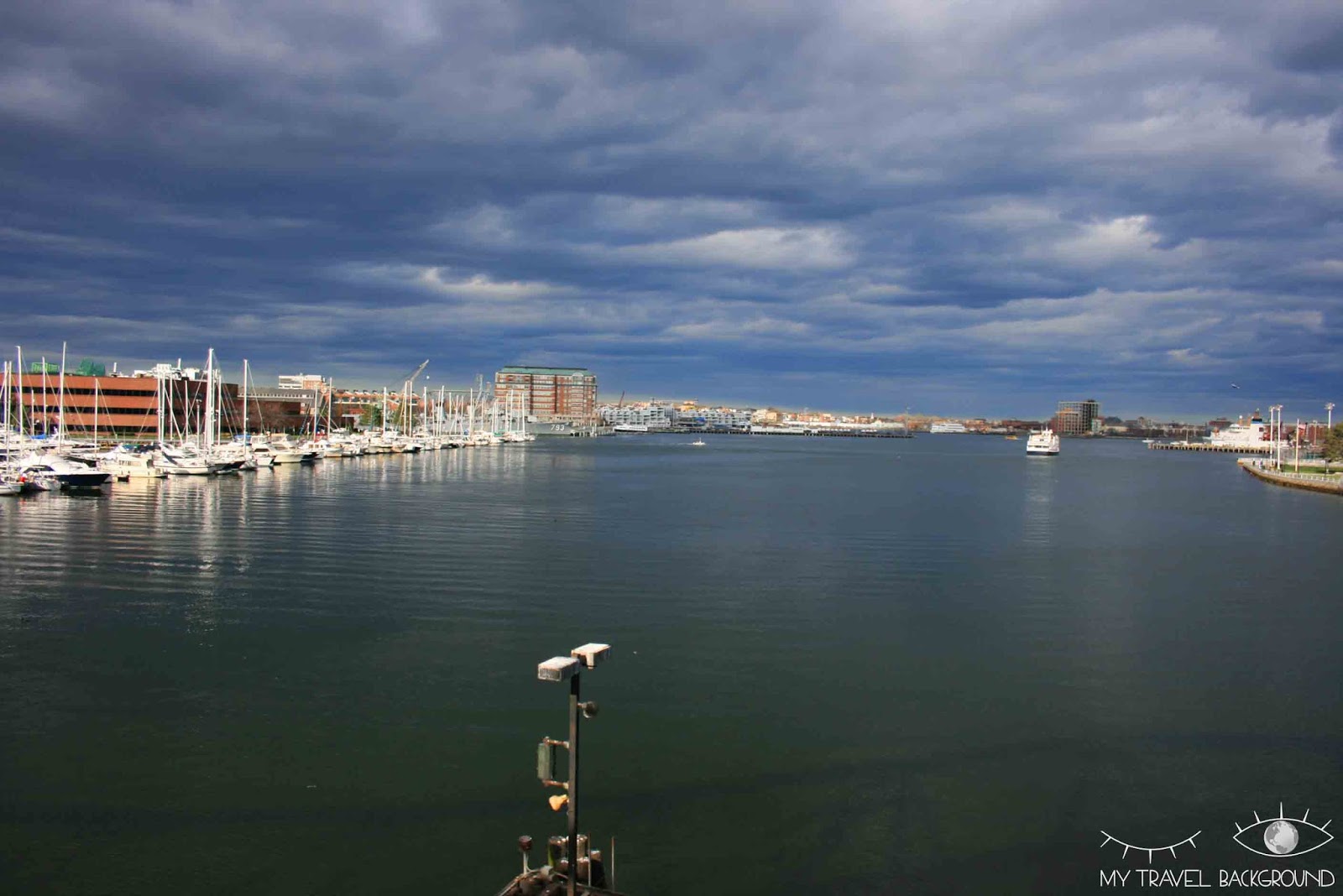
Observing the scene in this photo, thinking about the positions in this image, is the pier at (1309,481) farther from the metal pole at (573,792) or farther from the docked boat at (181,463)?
the docked boat at (181,463)

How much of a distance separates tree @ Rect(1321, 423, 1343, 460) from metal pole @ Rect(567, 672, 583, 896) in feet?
259

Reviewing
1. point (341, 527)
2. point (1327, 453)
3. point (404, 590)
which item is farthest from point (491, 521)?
point (1327, 453)

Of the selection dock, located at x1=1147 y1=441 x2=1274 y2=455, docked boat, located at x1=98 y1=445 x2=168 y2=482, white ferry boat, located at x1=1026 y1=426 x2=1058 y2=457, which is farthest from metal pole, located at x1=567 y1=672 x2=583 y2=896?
dock, located at x1=1147 y1=441 x2=1274 y2=455

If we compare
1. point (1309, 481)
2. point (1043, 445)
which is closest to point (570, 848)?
point (1309, 481)

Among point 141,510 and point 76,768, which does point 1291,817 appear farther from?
point 141,510

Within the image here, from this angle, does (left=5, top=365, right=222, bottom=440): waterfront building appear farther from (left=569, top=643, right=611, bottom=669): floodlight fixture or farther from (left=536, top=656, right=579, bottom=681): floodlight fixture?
(left=536, top=656, right=579, bottom=681): floodlight fixture

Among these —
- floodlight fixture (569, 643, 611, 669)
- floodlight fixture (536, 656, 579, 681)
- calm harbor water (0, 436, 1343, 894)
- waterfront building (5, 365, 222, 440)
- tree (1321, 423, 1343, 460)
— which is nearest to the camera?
floodlight fixture (536, 656, 579, 681)

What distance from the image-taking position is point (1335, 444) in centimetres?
6850

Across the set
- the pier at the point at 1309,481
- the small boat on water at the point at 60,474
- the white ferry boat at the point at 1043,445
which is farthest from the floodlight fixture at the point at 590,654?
the white ferry boat at the point at 1043,445

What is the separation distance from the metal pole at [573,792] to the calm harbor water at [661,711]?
4.08ft

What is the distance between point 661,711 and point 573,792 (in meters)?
4.55

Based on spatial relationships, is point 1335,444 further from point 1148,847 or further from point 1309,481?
point 1148,847

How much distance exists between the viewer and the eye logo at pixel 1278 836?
772 centimetres

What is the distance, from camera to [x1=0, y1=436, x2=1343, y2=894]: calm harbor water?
7410 millimetres
